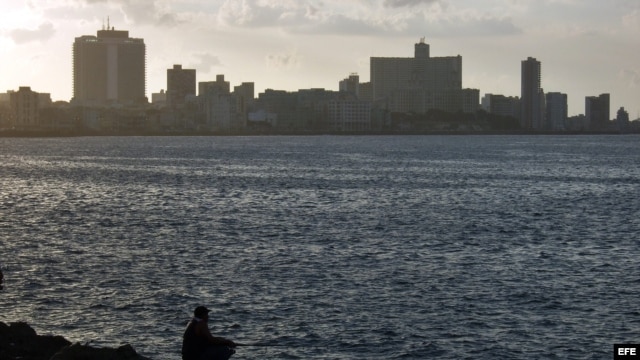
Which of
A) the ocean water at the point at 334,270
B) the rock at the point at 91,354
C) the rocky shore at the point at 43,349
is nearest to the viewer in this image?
the rock at the point at 91,354

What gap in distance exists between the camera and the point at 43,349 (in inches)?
1142

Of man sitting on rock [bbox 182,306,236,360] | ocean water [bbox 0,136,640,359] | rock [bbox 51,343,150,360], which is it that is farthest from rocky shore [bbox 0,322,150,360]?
ocean water [bbox 0,136,640,359]

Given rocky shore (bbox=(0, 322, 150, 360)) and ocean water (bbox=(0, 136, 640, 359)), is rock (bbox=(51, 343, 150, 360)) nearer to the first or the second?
rocky shore (bbox=(0, 322, 150, 360))

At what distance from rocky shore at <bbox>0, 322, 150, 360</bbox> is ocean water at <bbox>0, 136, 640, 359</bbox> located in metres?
3.48

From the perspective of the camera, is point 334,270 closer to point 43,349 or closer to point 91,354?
point 43,349

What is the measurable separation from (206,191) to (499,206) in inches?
1089

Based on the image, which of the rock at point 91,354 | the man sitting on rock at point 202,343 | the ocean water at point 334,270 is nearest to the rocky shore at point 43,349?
the rock at point 91,354

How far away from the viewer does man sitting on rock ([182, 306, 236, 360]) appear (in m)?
24.5

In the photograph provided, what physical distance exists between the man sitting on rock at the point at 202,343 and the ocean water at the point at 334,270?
3453 millimetres

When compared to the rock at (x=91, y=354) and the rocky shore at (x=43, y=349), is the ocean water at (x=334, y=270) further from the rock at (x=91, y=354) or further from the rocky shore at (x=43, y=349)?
the rocky shore at (x=43, y=349)

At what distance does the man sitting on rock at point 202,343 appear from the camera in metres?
24.5

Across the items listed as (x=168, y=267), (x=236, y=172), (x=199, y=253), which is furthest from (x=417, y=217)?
(x=236, y=172)

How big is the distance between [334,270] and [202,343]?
21.9 metres

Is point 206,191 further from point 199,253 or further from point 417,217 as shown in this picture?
point 199,253
